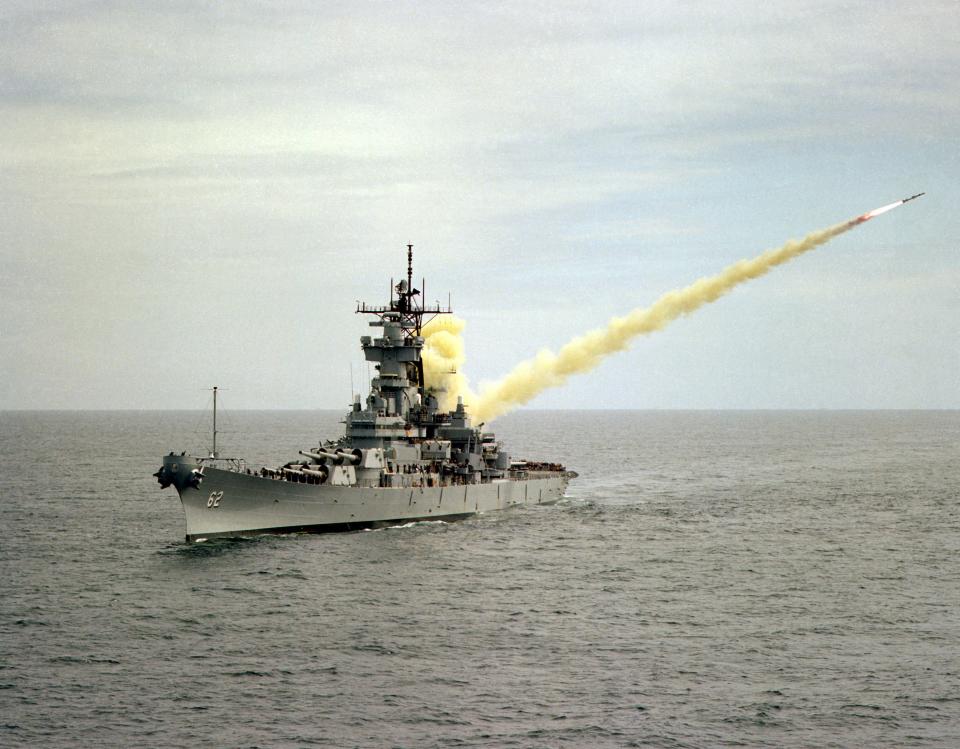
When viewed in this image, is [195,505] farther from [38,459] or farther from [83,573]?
[38,459]

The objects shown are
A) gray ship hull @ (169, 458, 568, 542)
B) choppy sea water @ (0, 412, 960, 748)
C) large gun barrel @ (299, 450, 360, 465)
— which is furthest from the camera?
large gun barrel @ (299, 450, 360, 465)

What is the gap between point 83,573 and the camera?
161 ft

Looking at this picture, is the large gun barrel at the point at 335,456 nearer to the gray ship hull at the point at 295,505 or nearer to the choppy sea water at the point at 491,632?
the gray ship hull at the point at 295,505

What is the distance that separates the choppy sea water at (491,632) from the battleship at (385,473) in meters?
1.52

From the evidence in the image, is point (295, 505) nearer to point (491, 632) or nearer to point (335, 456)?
point (335, 456)

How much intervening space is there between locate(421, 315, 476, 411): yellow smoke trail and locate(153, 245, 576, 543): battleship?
0.63 metres

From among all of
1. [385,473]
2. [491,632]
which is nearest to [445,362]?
[385,473]

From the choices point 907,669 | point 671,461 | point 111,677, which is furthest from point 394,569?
point 671,461

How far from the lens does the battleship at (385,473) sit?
55.7 metres

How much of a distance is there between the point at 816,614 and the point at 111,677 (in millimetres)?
26162

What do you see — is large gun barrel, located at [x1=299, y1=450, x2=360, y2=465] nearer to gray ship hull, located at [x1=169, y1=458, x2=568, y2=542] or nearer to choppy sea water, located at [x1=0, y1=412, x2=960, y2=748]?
gray ship hull, located at [x1=169, y1=458, x2=568, y2=542]

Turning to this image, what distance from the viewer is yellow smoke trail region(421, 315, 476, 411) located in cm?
8038

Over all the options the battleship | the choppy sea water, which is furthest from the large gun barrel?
the choppy sea water

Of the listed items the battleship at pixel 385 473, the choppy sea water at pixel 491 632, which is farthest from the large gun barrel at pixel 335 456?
the choppy sea water at pixel 491 632
